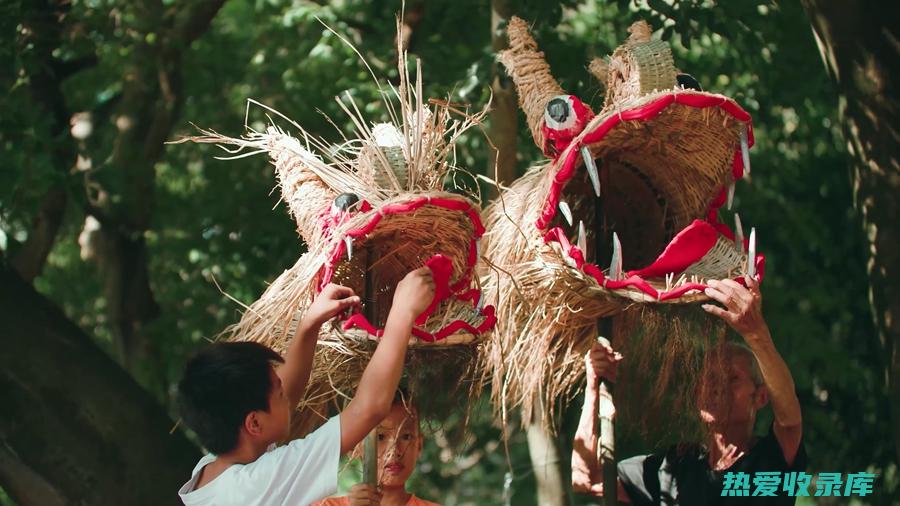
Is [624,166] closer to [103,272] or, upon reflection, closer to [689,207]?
[689,207]

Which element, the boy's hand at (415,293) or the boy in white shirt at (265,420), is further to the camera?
the boy's hand at (415,293)

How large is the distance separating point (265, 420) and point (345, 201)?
793 millimetres

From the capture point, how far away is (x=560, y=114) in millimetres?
3760

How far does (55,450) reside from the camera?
4773mm

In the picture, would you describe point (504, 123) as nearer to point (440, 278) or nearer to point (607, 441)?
point (607, 441)

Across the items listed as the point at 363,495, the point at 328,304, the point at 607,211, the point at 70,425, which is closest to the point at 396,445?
the point at 363,495

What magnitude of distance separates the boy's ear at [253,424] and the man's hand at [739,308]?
1.31 m

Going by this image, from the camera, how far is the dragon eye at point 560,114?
375 centimetres

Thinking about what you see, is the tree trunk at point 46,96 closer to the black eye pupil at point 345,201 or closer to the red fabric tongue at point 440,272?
the black eye pupil at point 345,201

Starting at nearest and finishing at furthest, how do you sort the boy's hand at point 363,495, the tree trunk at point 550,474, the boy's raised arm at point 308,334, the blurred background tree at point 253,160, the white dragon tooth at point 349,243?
the boy's hand at point 363,495 → the boy's raised arm at point 308,334 → the white dragon tooth at point 349,243 → the tree trunk at point 550,474 → the blurred background tree at point 253,160

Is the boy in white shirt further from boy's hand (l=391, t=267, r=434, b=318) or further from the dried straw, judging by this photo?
the dried straw

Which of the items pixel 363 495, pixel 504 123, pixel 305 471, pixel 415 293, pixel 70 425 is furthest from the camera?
pixel 504 123

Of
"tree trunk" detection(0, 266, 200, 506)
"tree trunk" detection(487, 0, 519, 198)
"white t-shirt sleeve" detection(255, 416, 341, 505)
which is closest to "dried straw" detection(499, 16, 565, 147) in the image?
"tree trunk" detection(487, 0, 519, 198)

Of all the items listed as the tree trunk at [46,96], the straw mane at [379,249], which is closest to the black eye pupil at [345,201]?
the straw mane at [379,249]
